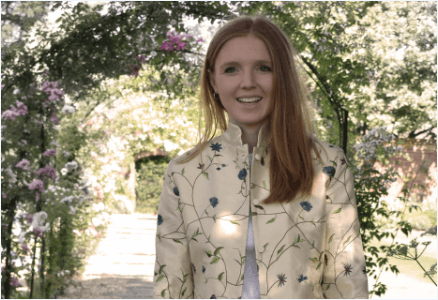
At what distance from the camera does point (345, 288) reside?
123 centimetres

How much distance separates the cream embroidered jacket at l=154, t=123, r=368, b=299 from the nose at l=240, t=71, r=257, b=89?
0.15 meters

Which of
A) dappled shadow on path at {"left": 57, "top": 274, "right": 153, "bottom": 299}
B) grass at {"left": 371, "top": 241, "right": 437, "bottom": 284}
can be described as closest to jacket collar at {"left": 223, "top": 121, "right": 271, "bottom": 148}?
dappled shadow on path at {"left": 57, "top": 274, "right": 153, "bottom": 299}

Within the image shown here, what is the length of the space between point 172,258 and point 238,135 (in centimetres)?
41

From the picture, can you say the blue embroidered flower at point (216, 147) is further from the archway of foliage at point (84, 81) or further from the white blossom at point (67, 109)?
the white blossom at point (67, 109)

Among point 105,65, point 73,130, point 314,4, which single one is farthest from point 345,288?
point 314,4

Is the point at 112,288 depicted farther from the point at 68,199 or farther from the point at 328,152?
the point at 328,152

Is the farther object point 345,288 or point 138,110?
point 138,110

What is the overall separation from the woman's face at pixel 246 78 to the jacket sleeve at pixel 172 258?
13.1 inches

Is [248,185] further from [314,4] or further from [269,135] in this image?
[314,4]

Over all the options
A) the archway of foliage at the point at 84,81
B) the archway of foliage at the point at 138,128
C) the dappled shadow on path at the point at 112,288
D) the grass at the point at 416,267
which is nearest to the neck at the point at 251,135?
the archway of foliage at the point at 84,81

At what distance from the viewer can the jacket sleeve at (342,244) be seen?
124 centimetres

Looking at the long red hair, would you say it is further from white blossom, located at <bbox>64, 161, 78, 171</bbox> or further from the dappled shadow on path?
the dappled shadow on path

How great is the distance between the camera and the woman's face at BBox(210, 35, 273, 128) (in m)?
1.33

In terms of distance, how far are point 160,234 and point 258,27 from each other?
66cm
